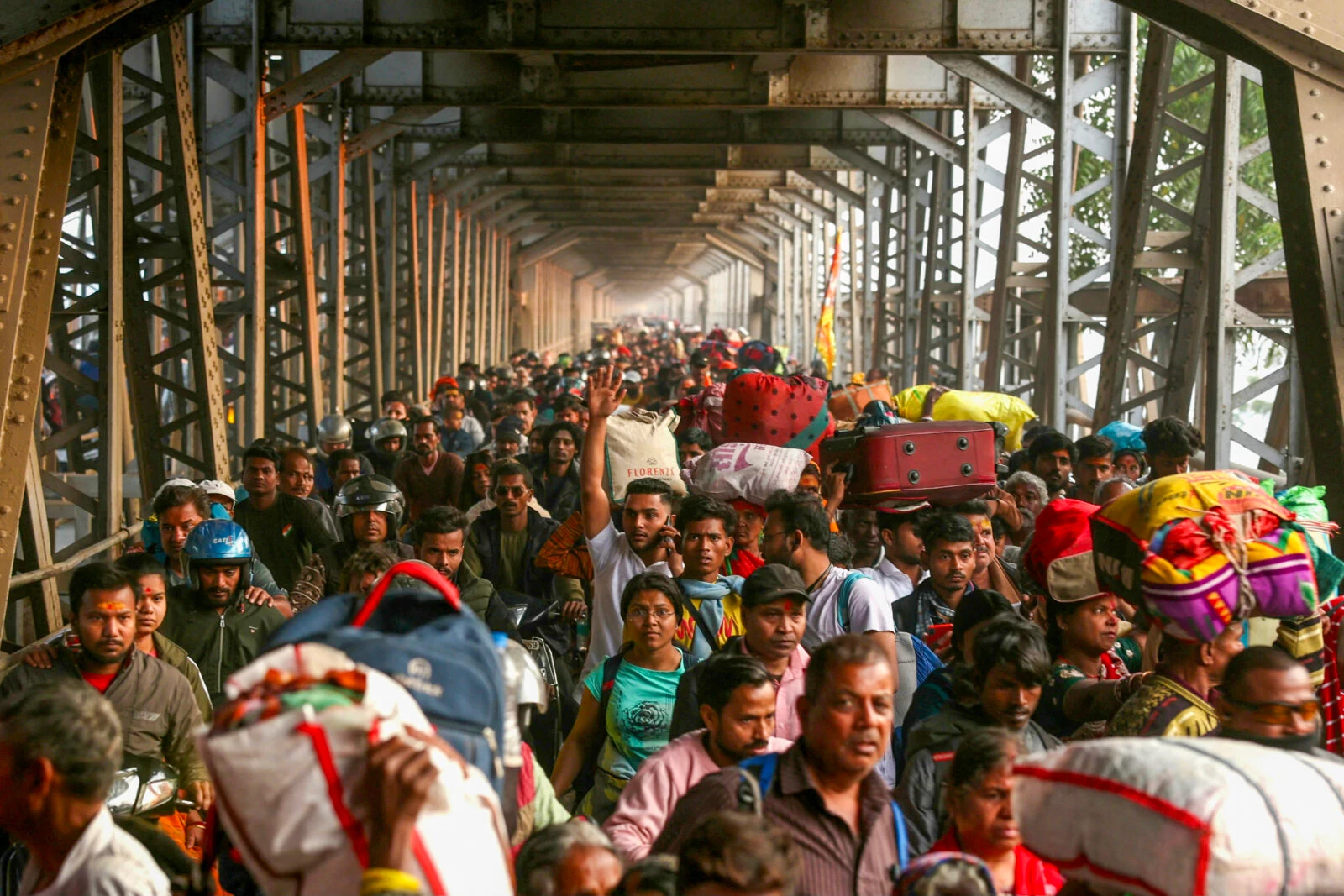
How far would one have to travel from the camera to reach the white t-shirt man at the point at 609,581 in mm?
6934

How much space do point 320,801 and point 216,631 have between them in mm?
4411

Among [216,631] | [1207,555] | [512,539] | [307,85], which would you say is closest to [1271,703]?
[1207,555]

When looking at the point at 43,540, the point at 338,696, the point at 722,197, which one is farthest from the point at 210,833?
the point at 722,197

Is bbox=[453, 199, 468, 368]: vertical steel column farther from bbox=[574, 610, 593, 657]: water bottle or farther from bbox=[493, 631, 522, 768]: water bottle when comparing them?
bbox=[493, 631, 522, 768]: water bottle

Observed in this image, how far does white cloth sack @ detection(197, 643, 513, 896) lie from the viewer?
2479 millimetres

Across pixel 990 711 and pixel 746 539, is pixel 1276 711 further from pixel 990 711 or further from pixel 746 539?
pixel 746 539

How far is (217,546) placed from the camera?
673 centimetres

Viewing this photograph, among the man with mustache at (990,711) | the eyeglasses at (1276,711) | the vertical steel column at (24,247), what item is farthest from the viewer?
the vertical steel column at (24,247)

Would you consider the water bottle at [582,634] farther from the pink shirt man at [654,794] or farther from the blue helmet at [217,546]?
the pink shirt man at [654,794]

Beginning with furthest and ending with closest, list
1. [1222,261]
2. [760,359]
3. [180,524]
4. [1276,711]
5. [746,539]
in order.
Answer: [760,359], [1222,261], [180,524], [746,539], [1276,711]

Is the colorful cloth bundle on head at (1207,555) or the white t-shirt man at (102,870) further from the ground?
the colorful cloth bundle on head at (1207,555)

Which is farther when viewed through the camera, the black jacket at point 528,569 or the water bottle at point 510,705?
the black jacket at point 528,569

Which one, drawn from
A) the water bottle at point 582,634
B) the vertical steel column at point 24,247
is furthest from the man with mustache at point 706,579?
the vertical steel column at point 24,247

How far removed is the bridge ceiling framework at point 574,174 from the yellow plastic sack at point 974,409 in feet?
2.56
